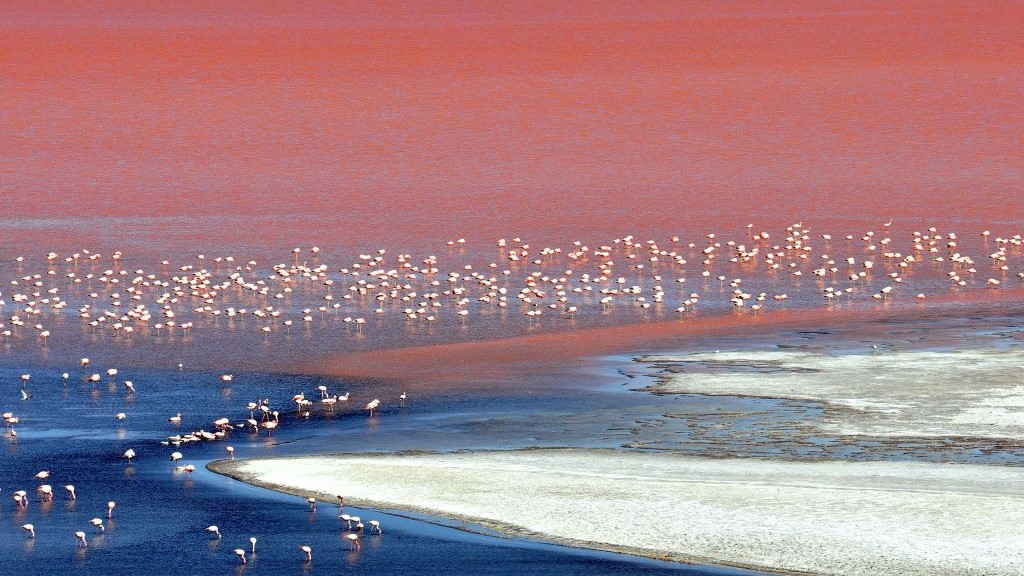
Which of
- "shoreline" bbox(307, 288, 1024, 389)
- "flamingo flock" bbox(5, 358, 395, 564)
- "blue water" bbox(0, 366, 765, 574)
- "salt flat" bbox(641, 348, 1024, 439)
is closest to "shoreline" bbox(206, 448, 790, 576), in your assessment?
"blue water" bbox(0, 366, 765, 574)

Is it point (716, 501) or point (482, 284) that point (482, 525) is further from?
point (482, 284)

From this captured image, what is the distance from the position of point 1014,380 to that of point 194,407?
1501 cm

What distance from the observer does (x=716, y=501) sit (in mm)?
25078

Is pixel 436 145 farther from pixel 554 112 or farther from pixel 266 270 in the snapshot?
pixel 266 270

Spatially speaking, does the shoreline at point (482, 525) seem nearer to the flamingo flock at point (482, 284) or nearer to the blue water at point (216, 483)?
the blue water at point (216, 483)

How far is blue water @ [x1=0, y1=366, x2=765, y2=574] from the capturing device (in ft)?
74.8

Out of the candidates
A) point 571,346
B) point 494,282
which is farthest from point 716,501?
point 494,282

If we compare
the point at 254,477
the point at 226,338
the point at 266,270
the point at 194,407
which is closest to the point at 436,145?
the point at 266,270

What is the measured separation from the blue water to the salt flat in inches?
115

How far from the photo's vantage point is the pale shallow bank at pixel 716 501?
74.8ft

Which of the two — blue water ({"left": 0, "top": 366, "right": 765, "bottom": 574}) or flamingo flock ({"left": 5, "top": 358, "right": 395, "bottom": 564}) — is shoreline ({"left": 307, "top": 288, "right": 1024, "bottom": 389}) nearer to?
blue water ({"left": 0, "top": 366, "right": 765, "bottom": 574})

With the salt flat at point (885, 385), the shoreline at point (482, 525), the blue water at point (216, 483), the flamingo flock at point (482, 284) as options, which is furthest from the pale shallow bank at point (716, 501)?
the flamingo flock at point (482, 284)

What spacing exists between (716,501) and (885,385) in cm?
980

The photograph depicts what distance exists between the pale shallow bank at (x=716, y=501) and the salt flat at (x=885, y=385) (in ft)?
10.6
